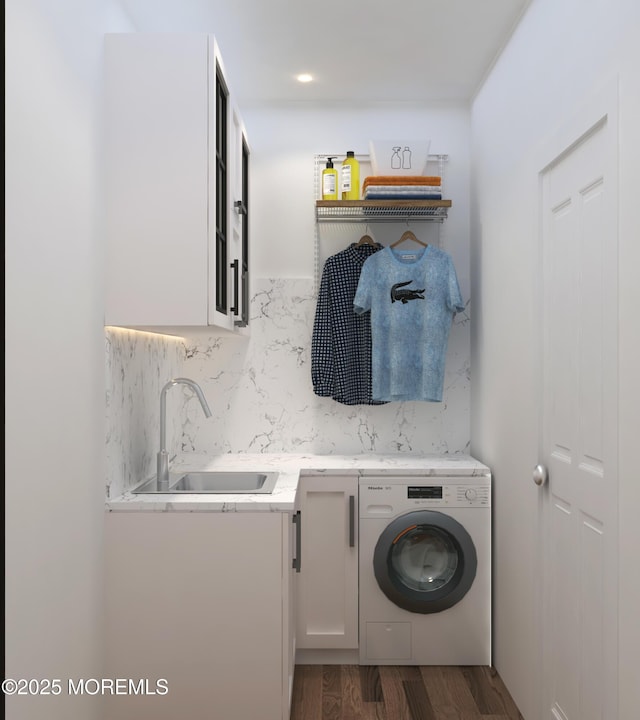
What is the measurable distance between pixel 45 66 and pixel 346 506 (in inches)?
79.6

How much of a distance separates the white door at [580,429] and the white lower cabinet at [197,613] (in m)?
0.88

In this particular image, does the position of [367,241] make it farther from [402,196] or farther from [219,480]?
[219,480]

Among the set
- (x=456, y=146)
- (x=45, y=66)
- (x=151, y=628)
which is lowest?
(x=151, y=628)

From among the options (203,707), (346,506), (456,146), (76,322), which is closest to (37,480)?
(76,322)

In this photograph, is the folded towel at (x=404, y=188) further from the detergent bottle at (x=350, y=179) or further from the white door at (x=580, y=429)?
the white door at (x=580, y=429)

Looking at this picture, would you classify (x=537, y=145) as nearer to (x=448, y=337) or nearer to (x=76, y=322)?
(x=448, y=337)

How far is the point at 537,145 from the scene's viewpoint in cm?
224

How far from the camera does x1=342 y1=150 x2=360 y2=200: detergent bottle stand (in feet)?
10.3

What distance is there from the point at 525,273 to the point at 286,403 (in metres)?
1.46

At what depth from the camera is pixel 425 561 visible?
289 centimetres

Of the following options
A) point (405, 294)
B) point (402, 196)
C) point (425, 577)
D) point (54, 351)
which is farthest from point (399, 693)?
point (402, 196)

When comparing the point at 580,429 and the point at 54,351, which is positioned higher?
the point at 54,351

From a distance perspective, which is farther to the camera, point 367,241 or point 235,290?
point 367,241

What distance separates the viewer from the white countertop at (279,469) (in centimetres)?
214
